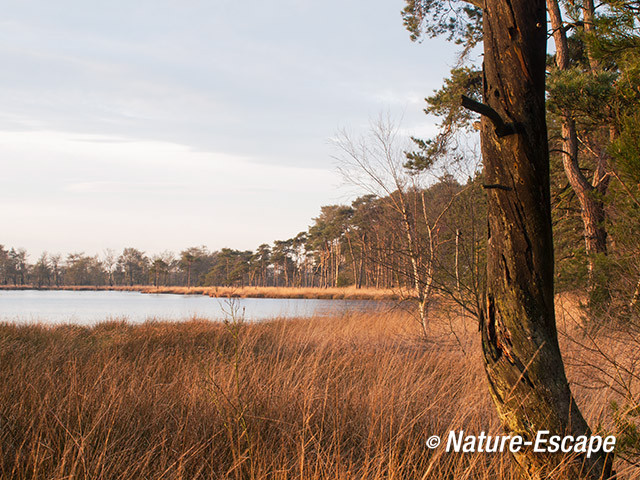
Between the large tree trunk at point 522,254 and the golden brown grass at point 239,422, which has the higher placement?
the large tree trunk at point 522,254

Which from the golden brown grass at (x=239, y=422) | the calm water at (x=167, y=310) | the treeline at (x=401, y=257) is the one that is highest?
the treeline at (x=401, y=257)

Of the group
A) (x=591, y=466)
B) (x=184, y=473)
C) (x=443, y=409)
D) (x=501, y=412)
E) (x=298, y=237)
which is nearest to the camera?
(x=591, y=466)

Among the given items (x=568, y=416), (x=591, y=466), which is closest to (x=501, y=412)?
(x=568, y=416)

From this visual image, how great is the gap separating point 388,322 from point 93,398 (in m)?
6.94

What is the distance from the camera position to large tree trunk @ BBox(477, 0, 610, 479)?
2037 mm

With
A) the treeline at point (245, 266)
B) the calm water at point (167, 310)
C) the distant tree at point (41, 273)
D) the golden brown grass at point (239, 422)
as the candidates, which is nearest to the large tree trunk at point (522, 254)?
the golden brown grass at point (239, 422)

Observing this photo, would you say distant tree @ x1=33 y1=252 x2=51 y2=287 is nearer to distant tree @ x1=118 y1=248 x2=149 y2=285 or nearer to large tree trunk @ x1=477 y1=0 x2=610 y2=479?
distant tree @ x1=118 y1=248 x2=149 y2=285

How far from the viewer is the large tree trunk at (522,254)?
204cm

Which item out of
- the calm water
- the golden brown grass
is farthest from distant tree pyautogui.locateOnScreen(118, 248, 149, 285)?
the golden brown grass

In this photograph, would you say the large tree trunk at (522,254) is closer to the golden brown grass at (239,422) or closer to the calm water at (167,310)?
the golden brown grass at (239,422)

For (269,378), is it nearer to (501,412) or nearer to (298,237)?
(501,412)

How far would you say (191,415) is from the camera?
3.25 metres

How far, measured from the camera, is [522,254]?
210cm

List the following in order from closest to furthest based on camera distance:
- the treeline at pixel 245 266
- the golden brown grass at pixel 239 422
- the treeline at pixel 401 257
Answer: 1. the golden brown grass at pixel 239 422
2. the treeline at pixel 401 257
3. the treeline at pixel 245 266
